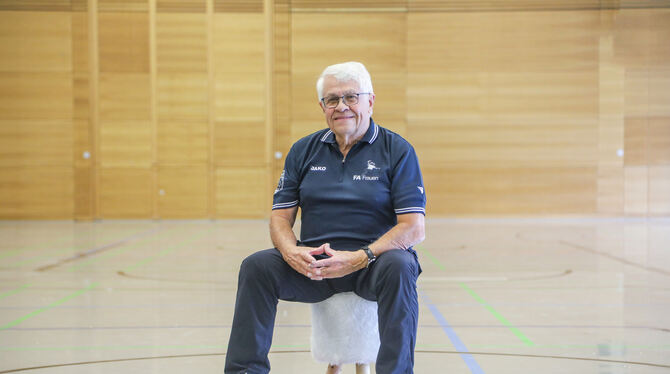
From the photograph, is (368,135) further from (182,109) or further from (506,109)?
(182,109)

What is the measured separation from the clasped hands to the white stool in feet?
0.55

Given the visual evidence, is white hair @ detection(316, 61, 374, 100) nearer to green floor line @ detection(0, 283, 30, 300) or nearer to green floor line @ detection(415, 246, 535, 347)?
green floor line @ detection(415, 246, 535, 347)

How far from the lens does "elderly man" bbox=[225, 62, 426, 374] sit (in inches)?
86.7

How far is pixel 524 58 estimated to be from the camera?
11.3m

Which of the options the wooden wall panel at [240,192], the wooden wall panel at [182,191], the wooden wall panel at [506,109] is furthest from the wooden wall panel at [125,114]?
the wooden wall panel at [506,109]

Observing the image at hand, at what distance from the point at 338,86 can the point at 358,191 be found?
1.30 ft

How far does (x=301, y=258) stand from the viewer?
2.29 metres

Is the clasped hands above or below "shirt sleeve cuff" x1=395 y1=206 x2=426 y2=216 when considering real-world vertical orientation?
below

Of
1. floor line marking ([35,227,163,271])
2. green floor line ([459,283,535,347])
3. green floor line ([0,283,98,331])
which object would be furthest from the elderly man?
floor line marking ([35,227,163,271])

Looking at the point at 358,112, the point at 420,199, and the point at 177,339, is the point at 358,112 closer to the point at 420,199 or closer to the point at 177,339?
the point at 420,199

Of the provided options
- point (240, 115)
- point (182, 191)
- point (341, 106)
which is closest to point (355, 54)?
point (240, 115)

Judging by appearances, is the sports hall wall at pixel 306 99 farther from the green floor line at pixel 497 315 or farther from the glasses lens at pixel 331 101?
the glasses lens at pixel 331 101

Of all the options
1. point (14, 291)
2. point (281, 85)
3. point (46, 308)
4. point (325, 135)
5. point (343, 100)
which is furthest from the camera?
point (281, 85)

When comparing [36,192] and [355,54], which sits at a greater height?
[355,54]
